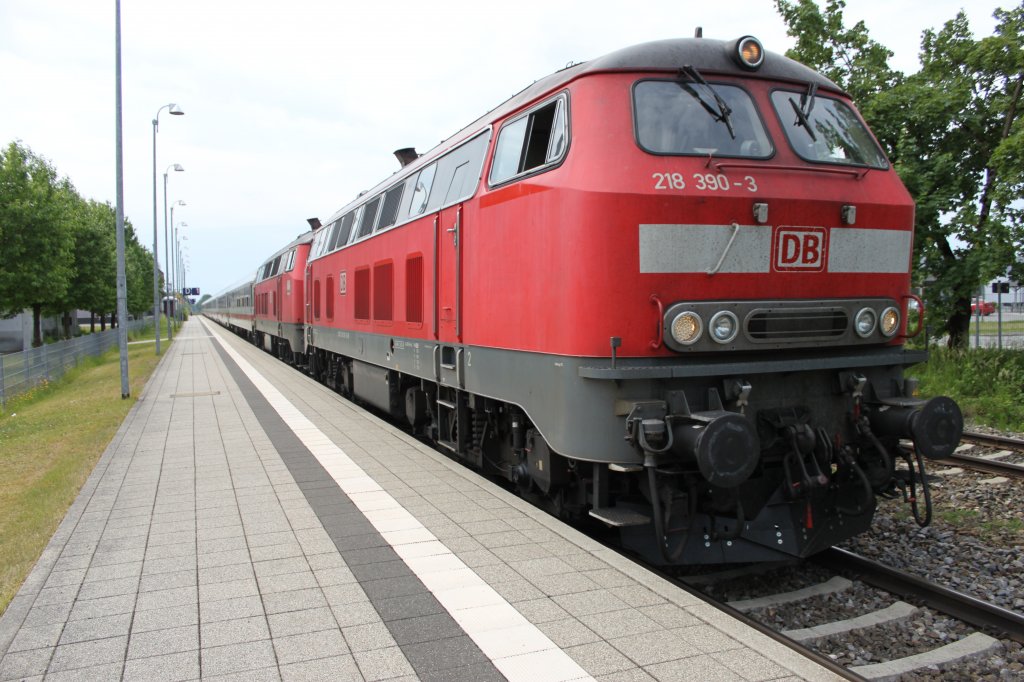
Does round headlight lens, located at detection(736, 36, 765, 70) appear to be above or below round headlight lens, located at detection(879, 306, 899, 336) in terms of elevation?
above

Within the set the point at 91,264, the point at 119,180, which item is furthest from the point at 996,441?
the point at 91,264

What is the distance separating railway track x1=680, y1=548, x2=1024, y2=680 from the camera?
4238 millimetres

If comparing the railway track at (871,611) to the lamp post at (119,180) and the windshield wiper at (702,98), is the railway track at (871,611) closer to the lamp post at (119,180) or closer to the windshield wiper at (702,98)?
the windshield wiper at (702,98)

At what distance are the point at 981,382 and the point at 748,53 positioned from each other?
9204 millimetres

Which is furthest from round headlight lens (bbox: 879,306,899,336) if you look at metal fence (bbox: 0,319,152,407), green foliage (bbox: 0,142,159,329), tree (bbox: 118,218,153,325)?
tree (bbox: 118,218,153,325)

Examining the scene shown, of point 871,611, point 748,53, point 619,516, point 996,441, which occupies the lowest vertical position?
point 871,611

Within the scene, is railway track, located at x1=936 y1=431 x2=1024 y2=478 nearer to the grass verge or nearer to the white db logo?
the white db logo

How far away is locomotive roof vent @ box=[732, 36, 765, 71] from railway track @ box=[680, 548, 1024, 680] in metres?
3.55

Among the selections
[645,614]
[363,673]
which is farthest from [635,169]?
[363,673]

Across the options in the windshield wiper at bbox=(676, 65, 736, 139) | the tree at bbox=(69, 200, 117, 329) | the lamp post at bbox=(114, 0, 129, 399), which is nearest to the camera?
the windshield wiper at bbox=(676, 65, 736, 139)

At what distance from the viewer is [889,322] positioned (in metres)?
5.56

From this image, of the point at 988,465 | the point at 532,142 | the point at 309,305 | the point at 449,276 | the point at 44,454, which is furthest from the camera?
the point at 309,305

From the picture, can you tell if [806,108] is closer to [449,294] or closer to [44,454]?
[449,294]

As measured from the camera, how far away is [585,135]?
5.10m
